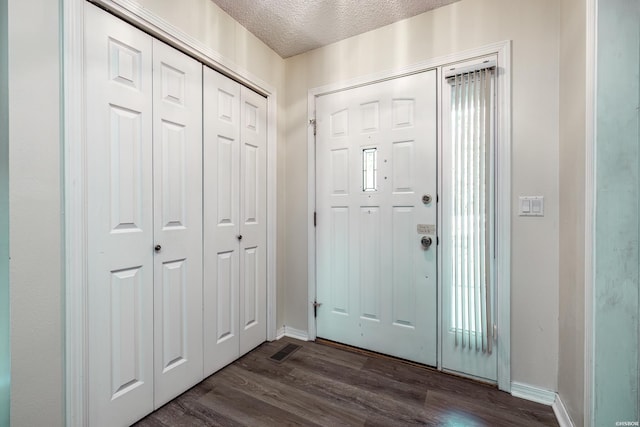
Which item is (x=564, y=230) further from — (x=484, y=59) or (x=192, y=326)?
(x=192, y=326)

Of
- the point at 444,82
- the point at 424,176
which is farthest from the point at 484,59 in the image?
the point at 424,176

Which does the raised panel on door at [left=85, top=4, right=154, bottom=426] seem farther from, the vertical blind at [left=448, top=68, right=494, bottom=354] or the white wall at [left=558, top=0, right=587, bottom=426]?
the white wall at [left=558, top=0, right=587, bottom=426]

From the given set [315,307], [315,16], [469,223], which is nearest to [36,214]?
[315,307]

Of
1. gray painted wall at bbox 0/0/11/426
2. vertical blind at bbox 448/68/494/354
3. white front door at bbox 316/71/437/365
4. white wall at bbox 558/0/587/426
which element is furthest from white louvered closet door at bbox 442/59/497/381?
gray painted wall at bbox 0/0/11/426

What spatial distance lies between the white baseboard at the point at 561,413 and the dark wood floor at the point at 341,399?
3cm

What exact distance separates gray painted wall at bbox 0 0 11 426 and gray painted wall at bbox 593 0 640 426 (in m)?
2.37

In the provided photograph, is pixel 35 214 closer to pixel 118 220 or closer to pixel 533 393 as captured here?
pixel 118 220

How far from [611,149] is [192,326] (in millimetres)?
2347

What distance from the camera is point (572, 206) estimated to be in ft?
4.43

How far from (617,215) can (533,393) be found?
1.18 meters

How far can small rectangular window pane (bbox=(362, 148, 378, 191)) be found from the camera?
2.11m

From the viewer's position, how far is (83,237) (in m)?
1.20

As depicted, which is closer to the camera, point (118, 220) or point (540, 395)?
point (118, 220)

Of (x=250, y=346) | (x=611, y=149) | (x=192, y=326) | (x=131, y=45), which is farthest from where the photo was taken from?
(x=250, y=346)
